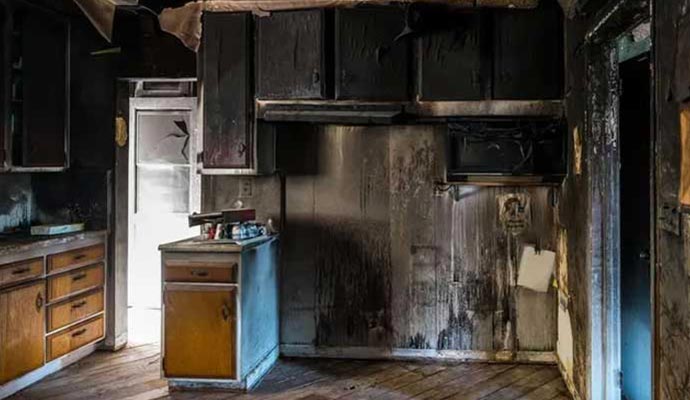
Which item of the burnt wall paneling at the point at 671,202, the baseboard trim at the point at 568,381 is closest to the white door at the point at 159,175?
the baseboard trim at the point at 568,381

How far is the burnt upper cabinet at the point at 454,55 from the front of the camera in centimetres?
334

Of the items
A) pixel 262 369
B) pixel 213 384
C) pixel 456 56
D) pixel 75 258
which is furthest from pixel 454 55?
pixel 75 258

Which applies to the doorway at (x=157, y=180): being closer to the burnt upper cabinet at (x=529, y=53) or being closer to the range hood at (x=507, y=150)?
the range hood at (x=507, y=150)

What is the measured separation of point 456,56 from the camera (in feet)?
11.0

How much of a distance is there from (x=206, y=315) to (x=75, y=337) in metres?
1.09

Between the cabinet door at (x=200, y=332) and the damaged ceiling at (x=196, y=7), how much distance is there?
5.06ft

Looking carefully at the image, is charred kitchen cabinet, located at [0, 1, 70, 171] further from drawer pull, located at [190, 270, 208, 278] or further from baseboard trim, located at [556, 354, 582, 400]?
baseboard trim, located at [556, 354, 582, 400]

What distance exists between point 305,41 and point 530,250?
6.16ft

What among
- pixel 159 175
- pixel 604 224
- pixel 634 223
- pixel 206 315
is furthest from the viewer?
pixel 159 175

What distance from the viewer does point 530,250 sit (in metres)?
3.71

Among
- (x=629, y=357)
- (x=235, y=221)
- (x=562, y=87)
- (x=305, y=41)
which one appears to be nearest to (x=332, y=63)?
(x=305, y=41)

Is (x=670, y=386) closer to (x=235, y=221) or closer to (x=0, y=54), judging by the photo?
(x=235, y=221)

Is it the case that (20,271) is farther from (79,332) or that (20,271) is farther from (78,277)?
(79,332)

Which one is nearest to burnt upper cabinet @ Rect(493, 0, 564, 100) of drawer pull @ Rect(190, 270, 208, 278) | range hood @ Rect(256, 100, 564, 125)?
range hood @ Rect(256, 100, 564, 125)
